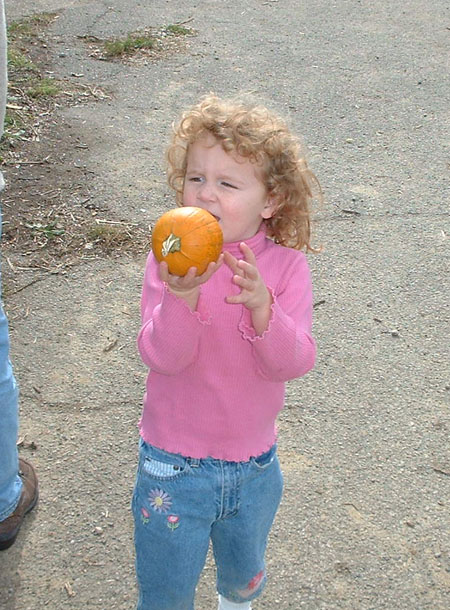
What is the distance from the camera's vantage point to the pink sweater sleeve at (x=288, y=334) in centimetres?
199

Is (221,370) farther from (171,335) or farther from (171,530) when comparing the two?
(171,530)

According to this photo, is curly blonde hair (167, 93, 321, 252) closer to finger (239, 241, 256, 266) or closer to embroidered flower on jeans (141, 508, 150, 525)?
finger (239, 241, 256, 266)

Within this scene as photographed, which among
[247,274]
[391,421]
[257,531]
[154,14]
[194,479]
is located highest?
[247,274]

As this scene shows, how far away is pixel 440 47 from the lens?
815cm

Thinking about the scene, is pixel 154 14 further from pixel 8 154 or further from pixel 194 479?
pixel 194 479

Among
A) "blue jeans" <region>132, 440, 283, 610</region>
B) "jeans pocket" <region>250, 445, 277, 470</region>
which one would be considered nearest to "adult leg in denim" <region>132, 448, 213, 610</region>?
"blue jeans" <region>132, 440, 283, 610</region>

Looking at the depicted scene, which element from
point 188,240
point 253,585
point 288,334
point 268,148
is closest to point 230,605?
point 253,585

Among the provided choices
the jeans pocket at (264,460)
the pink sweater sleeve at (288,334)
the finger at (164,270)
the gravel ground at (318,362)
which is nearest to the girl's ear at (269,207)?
the pink sweater sleeve at (288,334)

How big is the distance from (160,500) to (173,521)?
62mm

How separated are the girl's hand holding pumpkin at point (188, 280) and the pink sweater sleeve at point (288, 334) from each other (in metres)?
0.15

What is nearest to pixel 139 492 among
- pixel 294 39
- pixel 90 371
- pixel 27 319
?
pixel 90 371

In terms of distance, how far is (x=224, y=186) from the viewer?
6.95 feet

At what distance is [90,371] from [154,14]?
5709mm

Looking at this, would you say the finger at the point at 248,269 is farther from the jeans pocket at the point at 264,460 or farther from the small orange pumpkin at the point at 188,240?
the jeans pocket at the point at 264,460
